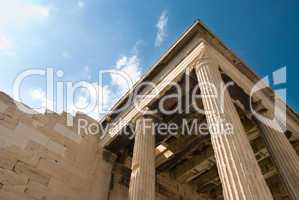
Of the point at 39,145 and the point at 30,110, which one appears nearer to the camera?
the point at 39,145

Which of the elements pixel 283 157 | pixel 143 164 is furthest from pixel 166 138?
pixel 283 157

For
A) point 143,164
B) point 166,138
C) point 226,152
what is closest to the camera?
point 226,152

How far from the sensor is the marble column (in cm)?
557

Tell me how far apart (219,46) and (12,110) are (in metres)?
9.08

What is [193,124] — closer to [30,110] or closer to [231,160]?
[231,160]

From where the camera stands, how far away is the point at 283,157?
888 cm

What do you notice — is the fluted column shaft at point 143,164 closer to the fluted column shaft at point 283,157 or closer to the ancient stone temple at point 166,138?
the ancient stone temple at point 166,138

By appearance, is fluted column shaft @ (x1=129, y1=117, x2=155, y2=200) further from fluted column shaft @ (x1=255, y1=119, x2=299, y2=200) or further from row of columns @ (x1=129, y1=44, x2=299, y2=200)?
fluted column shaft @ (x1=255, y1=119, x2=299, y2=200)

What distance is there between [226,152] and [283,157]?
3831mm

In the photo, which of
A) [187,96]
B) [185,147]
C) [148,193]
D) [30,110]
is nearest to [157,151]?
[185,147]

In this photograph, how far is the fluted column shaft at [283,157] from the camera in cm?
814

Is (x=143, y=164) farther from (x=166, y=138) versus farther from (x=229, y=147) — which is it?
(x=166, y=138)

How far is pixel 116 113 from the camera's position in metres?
12.8

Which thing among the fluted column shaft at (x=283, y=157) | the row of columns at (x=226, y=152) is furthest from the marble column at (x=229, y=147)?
the fluted column shaft at (x=283, y=157)
